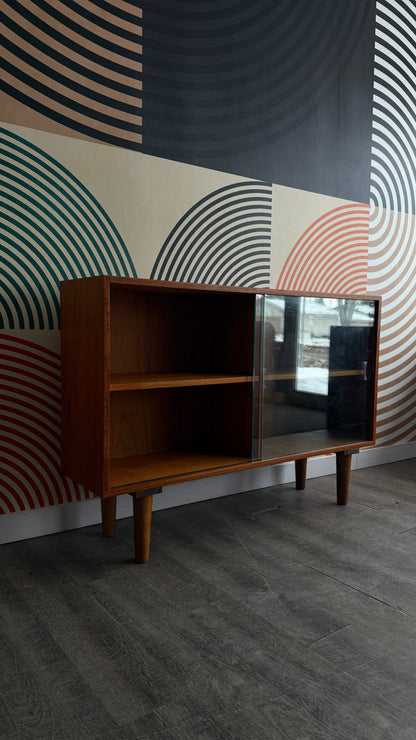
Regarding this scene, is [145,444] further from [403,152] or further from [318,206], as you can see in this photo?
[403,152]

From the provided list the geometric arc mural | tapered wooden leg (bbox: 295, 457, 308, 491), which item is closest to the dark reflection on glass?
tapered wooden leg (bbox: 295, 457, 308, 491)

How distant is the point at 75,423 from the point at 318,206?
1.86m

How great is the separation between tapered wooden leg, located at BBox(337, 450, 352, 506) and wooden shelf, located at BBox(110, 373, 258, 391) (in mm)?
710

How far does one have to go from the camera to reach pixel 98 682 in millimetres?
1302

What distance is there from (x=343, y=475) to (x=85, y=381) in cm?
137

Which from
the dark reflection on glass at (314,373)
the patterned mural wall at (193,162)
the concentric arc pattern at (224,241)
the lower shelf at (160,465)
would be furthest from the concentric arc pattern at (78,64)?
the lower shelf at (160,465)

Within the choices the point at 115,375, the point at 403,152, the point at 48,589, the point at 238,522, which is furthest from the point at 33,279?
the point at 403,152

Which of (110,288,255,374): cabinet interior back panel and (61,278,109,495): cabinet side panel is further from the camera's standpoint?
(110,288,255,374): cabinet interior back panel

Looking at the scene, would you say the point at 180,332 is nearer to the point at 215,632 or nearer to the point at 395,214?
the point at 215,632

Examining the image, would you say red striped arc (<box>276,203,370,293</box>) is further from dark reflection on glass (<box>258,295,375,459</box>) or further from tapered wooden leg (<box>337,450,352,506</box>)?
tapered wooden leg (<box>337,450,352,506</box>)

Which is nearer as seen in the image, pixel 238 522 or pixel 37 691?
pixel 37 691

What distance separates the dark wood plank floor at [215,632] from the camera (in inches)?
47.1

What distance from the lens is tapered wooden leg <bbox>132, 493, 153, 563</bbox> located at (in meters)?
1.91

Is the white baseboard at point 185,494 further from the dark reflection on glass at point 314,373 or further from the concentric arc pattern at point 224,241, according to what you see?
the concentric arc pattern at point 224,241
